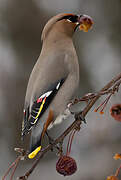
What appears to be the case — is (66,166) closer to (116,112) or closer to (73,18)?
(116,112)

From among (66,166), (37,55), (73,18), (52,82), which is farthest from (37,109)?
(37,55)

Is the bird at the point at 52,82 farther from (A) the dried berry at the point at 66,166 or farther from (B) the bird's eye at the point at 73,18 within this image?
(A) the dried berry at the point at 66,166

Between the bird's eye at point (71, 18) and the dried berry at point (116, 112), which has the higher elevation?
the bird's eye at point (71, 18)

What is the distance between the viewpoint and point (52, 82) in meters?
2.45

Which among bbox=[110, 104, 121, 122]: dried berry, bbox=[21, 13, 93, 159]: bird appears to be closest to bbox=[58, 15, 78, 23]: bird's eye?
bbox=[21, 13, 93, 159]: bird

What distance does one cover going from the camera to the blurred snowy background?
4.55m

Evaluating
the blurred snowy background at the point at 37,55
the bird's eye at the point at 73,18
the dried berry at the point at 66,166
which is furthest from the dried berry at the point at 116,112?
the blurred snowy background at the point at 37,55

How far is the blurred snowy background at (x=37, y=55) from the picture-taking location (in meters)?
→ 4.55

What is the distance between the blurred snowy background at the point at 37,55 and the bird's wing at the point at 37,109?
2.03m

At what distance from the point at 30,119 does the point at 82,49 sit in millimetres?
3552

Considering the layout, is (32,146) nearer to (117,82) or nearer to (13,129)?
(117,82)

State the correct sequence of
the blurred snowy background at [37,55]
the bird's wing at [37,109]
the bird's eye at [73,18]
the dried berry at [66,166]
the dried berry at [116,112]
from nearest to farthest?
the dried berry at [116,112] < the dried berry at [66,166] < the bird's wing at [37,109] < the bird's eye at [73,18] < the blurred snowy background at [37,55]

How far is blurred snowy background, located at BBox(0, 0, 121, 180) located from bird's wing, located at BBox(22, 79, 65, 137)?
2.03 meters

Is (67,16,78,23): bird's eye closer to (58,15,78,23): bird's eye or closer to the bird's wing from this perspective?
(58,15,78,23): bird's eye
